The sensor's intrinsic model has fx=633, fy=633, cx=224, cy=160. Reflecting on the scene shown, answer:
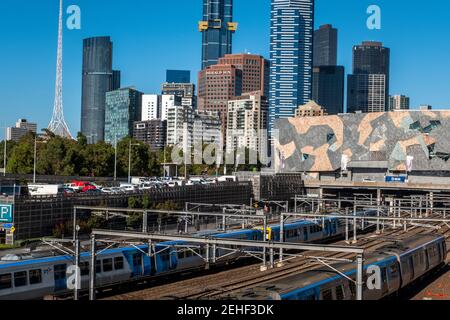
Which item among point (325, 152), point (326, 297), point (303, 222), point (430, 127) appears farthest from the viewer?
point (325, 152)

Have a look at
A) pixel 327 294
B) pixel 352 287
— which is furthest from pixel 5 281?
pixel 352 287

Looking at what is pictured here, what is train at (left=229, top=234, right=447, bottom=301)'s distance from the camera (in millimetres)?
21594

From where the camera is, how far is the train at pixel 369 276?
2159cm

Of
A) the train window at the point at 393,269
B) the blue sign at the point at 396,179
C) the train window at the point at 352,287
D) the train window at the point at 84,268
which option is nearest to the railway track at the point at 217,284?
the train window at the point at 84,268

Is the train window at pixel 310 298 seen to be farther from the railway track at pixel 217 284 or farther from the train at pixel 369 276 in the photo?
the railway track at pixel 217 284

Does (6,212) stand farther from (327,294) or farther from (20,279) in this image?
(327,294)

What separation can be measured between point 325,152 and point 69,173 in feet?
147

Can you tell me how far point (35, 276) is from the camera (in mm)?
27766

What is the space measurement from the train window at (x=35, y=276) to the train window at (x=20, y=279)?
0.88 ft

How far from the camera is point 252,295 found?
2050 centimetres

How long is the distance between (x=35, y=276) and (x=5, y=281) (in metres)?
1.58

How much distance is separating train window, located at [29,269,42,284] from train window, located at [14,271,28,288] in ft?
0.88
